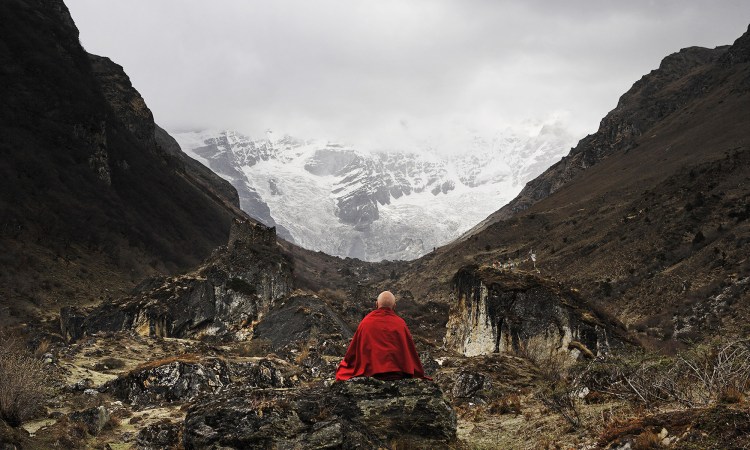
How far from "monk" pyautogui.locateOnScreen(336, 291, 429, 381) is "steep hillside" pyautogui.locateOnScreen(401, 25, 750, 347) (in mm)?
12071

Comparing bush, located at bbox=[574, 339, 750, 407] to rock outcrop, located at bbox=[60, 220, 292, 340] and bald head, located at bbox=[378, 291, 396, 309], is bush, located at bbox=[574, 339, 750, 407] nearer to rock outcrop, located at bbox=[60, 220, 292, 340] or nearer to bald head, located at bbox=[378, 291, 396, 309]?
bald head, located at bbox=[378, 291, 396, 309]

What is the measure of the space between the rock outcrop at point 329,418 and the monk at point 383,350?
0.64 ft

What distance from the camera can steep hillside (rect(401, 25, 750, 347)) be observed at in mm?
32625

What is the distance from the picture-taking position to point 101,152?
6009 cm

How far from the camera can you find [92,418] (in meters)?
10.7

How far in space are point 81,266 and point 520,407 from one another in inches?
1697

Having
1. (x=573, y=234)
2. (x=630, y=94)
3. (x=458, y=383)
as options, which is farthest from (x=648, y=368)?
(x=630, y=94)

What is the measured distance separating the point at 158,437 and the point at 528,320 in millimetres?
14160

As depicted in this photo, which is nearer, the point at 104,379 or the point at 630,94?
the point at 104,379

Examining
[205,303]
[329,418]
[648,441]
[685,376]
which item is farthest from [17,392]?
[205,303]

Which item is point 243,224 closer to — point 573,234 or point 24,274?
point 24,274

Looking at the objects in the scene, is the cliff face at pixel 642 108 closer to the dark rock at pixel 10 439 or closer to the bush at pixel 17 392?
the bush at pixel 17 392

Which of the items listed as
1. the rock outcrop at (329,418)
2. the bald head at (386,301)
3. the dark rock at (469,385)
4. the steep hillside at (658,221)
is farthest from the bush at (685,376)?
the steep hillside at (658,221)

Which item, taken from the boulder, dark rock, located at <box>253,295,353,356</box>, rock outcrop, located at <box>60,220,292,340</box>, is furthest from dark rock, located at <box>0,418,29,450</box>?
rock outcrop, located at <box>60,220,292,340</box>
